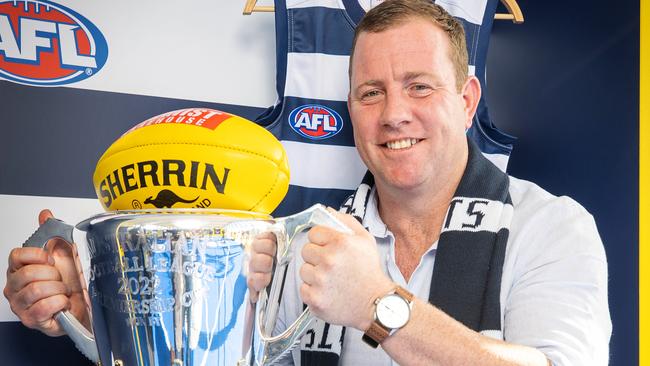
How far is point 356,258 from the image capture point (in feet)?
2.44

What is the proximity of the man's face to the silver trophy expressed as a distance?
1.62 ft

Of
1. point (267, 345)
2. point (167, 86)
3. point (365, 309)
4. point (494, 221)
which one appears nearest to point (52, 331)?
point (267, 345)

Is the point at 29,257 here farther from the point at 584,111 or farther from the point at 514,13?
the point at 584,111

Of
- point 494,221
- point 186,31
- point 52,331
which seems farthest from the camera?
point 186,31

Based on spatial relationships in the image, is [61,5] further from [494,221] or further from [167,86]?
[494,221]

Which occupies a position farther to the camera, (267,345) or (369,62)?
(369,62)

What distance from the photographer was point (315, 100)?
1480mm

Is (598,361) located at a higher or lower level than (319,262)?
lower

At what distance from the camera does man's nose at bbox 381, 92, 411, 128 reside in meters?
1.18

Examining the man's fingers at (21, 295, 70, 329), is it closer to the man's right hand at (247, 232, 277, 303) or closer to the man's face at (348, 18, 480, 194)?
the man's right hand at (247, 232, 277, 303)

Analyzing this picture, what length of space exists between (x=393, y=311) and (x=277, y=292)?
0.47 feet

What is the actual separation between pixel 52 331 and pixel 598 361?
811 mm

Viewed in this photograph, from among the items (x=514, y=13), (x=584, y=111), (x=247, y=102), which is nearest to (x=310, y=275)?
(x=247, y=102)

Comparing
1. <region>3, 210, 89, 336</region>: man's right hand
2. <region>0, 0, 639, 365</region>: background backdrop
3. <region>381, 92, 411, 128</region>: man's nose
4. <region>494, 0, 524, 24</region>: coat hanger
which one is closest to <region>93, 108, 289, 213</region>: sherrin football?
<region>3, 210, 89, 336</region>: man's right hand
